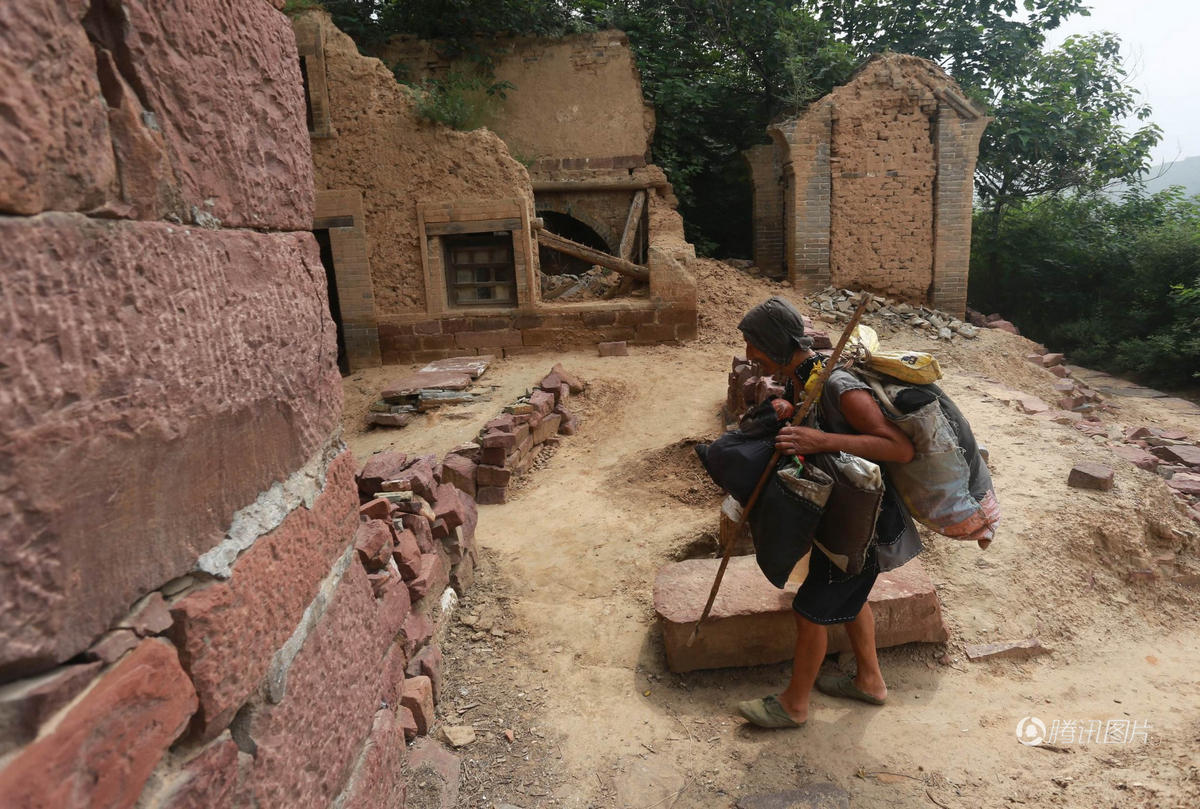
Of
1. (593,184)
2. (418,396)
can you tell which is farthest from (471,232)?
(593,184)

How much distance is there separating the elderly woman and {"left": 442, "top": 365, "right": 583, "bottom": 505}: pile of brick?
3.11 metres

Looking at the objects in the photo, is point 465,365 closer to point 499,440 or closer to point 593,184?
point 499,440

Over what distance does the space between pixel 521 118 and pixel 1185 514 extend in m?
10.6

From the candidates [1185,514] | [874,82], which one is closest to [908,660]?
[1185,514]

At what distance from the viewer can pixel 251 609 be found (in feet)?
4.27

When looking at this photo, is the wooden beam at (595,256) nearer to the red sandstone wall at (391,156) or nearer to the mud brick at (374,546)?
the red sandstone wall at (391,156)

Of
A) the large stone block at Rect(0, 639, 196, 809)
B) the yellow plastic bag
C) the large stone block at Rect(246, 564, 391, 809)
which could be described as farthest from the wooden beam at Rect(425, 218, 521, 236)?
the large stone block at Rect(0, 639, 196, 809)

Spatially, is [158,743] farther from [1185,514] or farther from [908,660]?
[1185,514]

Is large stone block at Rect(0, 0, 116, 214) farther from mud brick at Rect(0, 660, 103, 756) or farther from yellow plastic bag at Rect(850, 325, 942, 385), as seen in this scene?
yellow plastic bag at Rect(850, 325, 942, 385)

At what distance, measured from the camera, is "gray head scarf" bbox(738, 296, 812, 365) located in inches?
101

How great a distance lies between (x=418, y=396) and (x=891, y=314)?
7.84 metres

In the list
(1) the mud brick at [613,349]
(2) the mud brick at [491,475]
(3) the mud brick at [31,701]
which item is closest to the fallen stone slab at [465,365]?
(1) the mud brick at [613,349]

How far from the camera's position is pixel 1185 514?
4.40 m

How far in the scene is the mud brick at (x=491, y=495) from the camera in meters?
5.42
